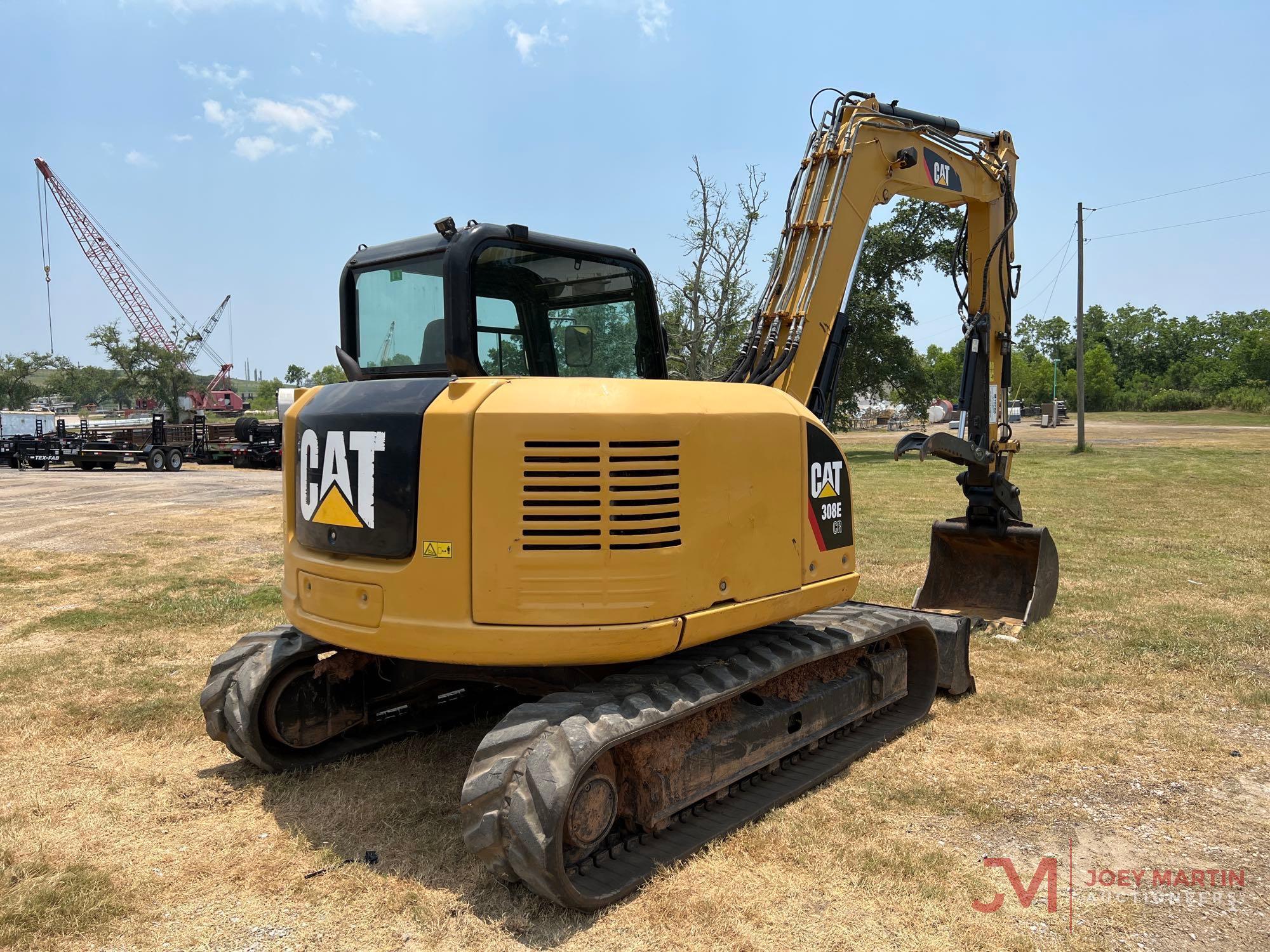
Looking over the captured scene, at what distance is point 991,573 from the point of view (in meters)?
8.62

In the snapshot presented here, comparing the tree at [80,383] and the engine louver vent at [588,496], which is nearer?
the engine louver vent at [588,496]

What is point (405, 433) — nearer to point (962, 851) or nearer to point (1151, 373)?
point (962, 851)

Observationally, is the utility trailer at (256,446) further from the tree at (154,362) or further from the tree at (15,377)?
the tree at (15,377)

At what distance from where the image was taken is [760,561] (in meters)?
4.64

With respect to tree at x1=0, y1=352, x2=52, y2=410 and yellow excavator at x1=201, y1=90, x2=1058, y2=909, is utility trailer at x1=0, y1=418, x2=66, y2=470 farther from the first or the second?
tree at x1=0, y1=352, x2=52, y2=410

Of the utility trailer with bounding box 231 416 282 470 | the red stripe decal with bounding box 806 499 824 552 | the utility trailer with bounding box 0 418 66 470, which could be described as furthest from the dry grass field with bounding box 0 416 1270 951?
the utility trailer with bounding box 0 418 66 470

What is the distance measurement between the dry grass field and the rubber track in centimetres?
14

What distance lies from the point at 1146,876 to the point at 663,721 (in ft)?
7.17

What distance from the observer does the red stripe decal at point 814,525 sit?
4.98 meters

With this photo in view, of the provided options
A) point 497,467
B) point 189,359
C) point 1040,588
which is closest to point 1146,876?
point 497,467

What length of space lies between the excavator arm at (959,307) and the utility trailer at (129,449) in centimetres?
2871

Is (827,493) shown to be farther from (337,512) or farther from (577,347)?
(337,512)

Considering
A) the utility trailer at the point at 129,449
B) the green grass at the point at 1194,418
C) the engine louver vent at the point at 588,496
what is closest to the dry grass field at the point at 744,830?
the engine louver vent at the point at 588,496

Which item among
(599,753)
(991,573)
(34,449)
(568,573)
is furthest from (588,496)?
(34,449)
